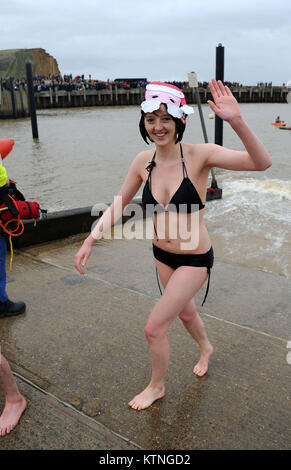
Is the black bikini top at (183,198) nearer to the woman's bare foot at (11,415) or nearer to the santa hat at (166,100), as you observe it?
the santa hat at (166,100)

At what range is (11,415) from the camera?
2.37 meters

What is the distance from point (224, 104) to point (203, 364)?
162 centimetres

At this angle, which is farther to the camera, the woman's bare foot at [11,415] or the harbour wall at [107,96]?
the harbour wall at [107,96]

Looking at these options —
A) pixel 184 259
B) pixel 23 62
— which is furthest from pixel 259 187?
pixel 23 62

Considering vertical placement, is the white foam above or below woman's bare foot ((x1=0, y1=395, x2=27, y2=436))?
below

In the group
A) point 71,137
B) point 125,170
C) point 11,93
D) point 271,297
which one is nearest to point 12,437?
point 271,297

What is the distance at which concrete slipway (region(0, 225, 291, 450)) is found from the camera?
2.28 meters

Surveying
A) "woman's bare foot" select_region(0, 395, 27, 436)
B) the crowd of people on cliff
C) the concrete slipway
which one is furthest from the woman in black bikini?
the crowd of people on cliff

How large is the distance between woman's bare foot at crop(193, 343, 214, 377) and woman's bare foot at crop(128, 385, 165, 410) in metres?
0.31

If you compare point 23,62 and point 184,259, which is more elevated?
point 23,62

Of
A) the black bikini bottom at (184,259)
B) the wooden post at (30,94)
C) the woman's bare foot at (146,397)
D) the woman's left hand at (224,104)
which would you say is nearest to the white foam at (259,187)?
the black bikini bottom at (184,259)

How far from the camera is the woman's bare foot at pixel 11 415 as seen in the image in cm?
231

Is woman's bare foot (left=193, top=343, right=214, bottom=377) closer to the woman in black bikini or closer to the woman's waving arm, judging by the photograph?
the woman in black bikini

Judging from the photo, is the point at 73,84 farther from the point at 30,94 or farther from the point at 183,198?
the point at 183,198
